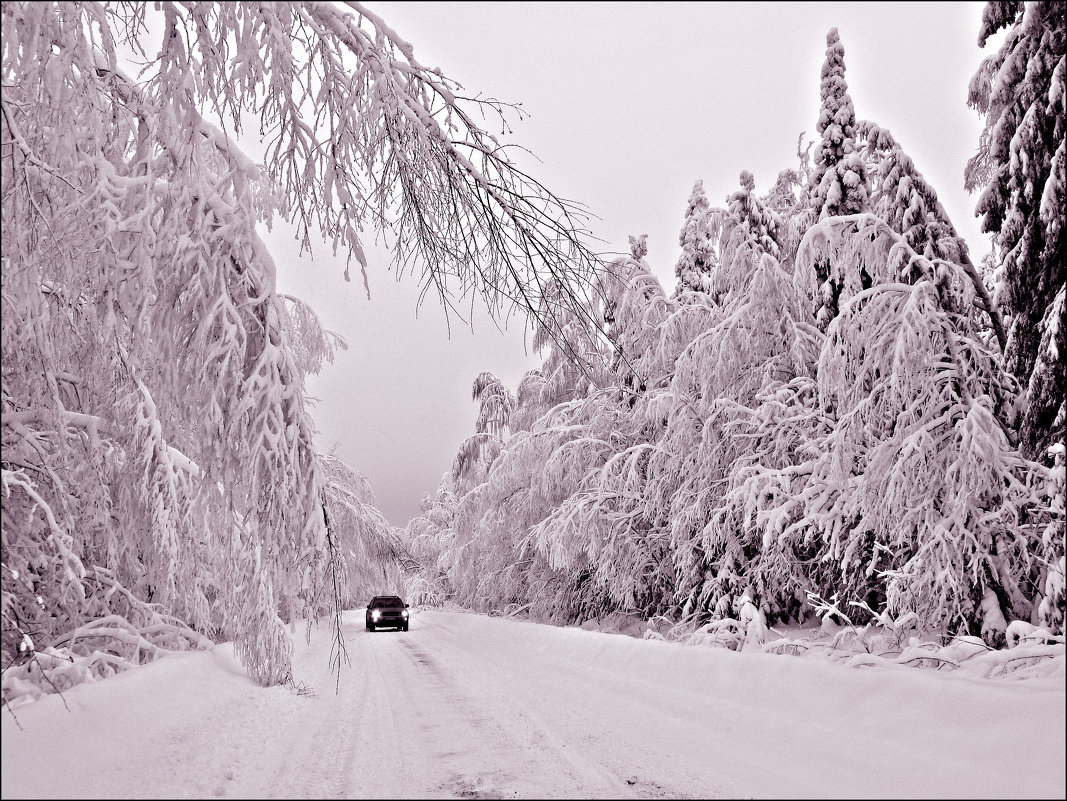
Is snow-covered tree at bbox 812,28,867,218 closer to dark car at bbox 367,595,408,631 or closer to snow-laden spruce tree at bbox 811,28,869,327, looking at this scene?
snow-laden spruce tree at bbox 811,28,869,327

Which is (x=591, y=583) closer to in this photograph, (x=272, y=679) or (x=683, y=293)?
(x=683, y=293)

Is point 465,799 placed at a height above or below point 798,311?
below

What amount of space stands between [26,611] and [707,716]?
20.2 ft

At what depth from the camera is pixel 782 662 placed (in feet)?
21.2

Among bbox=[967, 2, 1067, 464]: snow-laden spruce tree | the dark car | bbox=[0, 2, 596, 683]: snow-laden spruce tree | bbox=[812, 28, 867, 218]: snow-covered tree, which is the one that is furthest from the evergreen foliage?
the dark car

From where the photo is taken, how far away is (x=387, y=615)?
2484cm

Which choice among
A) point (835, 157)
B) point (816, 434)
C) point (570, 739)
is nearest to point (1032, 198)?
point (816, 434)

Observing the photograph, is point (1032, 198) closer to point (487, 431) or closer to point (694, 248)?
point (694, 248)

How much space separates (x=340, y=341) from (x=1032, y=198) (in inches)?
483

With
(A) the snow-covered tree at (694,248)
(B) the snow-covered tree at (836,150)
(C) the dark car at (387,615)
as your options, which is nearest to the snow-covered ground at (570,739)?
(B) the snow-covered tree at (836,150)

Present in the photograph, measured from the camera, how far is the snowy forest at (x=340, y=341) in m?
4.09

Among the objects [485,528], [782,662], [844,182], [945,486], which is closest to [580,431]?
[485,528]

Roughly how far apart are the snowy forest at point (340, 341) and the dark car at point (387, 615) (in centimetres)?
1350

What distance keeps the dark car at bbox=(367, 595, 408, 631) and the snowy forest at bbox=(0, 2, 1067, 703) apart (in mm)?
13496
